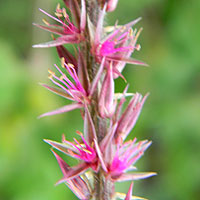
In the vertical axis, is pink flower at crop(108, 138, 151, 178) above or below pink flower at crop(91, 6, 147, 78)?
below

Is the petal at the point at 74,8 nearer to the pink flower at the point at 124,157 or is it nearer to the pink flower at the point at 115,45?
the pink flower at the point at 115,45

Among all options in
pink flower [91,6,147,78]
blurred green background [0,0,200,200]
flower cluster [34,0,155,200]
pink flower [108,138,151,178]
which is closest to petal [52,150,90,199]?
flower cluster [34,0,155,200]

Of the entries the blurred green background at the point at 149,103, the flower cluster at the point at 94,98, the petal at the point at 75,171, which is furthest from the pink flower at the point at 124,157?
the blurred green background at the point at 149,103

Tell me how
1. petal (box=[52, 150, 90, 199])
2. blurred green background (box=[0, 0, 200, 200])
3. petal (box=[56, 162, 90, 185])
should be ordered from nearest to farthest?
petal (box=[56, 162, 90, 185]) → petal (box=[52, 150, 90, 199]) → blurred green background (box=[0, 0, 200, 200])

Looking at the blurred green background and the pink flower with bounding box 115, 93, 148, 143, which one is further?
the blurred green background

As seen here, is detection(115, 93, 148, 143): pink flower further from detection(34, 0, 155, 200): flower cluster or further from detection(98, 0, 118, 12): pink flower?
detection(98, 0, 118, 12): pink flower

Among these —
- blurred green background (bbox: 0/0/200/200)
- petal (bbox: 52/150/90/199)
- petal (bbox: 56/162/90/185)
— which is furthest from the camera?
blurred green background (bbox: 0/0/200/200)

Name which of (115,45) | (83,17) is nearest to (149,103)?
(115,45)
